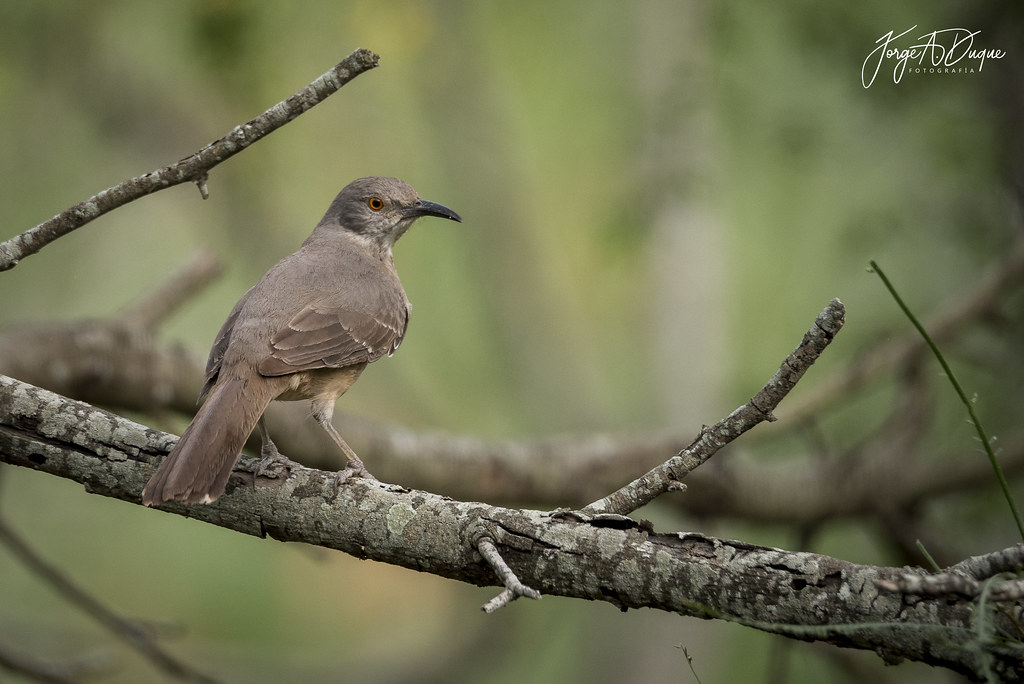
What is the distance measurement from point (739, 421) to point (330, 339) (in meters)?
1.98

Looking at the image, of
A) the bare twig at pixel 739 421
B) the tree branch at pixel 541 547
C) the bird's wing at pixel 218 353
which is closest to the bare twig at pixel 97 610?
the bird's wing at pixel 218 353

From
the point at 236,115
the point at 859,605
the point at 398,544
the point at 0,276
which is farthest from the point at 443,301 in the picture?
the point at 859,605

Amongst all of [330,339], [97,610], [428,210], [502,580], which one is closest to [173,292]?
[428,210]

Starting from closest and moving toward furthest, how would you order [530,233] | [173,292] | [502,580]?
[502,580], [173,292], [530,233]

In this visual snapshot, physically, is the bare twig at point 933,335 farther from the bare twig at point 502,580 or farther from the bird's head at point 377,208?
the bare twig at point 502,580

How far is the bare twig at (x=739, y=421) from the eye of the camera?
208 centimetres

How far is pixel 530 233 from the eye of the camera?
7617 mm

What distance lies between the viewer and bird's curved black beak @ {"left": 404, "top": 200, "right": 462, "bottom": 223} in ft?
15.9

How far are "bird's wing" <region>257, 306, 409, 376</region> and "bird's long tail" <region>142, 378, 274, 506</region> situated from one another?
228 millimetres

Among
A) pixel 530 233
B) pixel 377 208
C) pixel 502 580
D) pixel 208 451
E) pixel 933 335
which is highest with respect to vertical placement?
pixel 530 233

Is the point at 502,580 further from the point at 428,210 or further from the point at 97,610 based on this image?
the point at 428,210

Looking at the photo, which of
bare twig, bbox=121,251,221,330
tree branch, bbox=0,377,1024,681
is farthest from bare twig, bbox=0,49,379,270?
bare twig, bbox=121,251,221,330

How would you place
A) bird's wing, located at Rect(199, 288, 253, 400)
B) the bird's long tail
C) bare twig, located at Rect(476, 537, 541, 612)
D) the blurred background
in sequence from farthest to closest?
the blurred background
bird's wing, located at Rect(199, 288, 253, 400)
the bird's long tail
bare twig, located at Rect(476, 537, 541, 612)

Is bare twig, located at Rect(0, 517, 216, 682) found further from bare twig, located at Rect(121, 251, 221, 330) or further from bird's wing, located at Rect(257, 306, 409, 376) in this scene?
bare twig, located at Rect(121, 251, 221, 330)
